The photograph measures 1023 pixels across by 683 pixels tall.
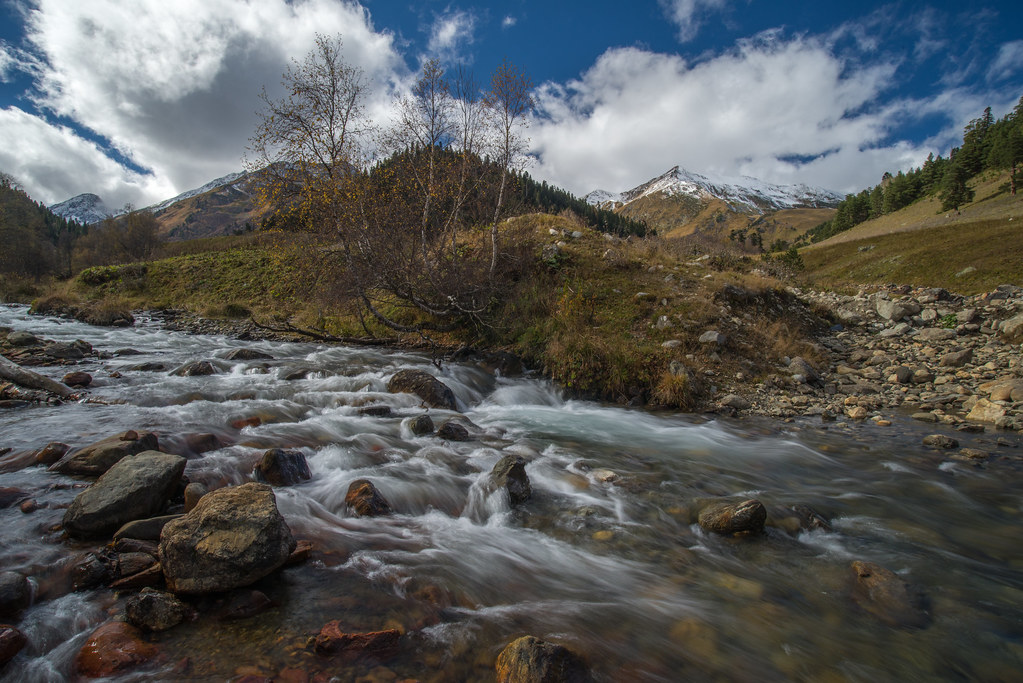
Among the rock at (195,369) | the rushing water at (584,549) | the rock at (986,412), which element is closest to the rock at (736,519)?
the rushing water at (584,549)

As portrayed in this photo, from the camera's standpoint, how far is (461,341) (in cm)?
1547

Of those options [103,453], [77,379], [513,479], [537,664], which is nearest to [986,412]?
[513,479]

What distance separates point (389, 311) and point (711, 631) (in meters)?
16.3

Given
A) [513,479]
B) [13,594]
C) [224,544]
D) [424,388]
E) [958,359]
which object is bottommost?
[513,479]

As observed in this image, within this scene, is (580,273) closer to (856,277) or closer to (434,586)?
(434,586)

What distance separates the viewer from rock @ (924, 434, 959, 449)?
785 cm

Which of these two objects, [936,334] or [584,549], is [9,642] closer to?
[584,549]

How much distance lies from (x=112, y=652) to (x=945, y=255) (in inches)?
1842

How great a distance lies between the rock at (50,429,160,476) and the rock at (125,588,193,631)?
2.89 meters

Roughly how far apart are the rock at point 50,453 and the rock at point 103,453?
11cm

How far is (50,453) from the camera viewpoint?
17.8ft

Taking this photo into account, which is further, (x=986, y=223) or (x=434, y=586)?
(x=986, y=223)

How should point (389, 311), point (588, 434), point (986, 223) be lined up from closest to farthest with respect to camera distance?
1. point (588, 434)
2. point (389, 311)
3. point (986, 223)

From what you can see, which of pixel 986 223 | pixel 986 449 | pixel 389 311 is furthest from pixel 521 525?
pixel 986 223
